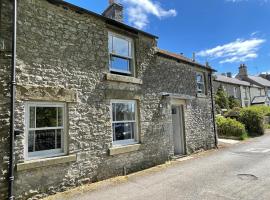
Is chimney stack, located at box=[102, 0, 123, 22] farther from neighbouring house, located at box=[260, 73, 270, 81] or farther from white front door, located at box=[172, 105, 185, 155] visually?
neighbouring house, located at box=[260, 73, 270, 81]

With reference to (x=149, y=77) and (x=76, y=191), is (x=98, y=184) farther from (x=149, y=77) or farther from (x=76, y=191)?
(x=149, y=77)

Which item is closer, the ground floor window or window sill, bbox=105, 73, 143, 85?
window sill, bbox=105, 73, 143, 85

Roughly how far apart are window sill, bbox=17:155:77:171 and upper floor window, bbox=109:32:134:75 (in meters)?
3.73

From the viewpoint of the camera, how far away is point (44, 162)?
6.59m

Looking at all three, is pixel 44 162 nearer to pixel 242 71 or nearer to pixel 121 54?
pixel 121 54

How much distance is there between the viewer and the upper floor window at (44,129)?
6.64 metres

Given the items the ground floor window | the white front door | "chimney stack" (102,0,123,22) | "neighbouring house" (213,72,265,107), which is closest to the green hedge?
the white front door

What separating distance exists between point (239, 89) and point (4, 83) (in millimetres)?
42327

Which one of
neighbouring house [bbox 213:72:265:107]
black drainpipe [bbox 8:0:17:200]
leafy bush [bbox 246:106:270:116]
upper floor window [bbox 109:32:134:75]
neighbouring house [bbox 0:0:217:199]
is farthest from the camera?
neighbouring house [bbox 213:72:265:107]

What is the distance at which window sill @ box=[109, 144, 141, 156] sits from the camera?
27.5 ft

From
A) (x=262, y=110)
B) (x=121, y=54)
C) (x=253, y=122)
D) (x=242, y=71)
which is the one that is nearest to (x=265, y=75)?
(x=242, y=71)

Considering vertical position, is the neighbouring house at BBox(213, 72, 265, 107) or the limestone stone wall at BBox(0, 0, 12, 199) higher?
the neighbouring house at BBox(213, 72, 265, 107)

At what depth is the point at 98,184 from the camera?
7.63 metres

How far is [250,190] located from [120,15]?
912 centimetres
